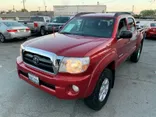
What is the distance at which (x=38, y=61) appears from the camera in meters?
2.64

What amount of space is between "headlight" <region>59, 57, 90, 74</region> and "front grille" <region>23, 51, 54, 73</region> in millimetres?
234

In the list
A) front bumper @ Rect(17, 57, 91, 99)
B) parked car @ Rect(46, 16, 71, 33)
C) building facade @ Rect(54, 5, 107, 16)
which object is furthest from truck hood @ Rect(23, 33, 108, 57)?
building facade @ Rect(54, 5, 107, 16)

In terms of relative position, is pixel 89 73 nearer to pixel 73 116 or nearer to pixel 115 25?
pixel 73 116

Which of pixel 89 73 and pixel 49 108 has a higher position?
pixel 89 73

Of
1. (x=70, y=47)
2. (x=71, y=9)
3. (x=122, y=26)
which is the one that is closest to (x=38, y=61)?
(x=70, y=47)

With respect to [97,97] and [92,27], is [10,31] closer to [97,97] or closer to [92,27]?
[92,27]

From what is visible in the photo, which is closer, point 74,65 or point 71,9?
point 74,65

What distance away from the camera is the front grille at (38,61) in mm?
2498

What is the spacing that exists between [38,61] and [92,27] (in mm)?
1671

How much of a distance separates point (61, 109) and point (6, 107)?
1.06 meters

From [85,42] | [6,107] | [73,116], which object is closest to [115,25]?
[85,42]

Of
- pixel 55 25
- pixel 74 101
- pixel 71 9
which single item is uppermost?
pixel 71 9

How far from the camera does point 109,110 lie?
299cm

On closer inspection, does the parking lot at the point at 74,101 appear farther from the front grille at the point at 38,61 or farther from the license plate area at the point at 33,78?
the front grille at the point at 38,61
